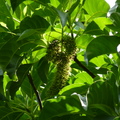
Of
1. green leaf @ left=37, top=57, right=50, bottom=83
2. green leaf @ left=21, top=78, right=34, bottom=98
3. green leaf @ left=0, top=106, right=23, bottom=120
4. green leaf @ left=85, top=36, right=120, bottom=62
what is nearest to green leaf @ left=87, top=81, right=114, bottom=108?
green leaf @ left=85, top=36, right=120, bottom=62

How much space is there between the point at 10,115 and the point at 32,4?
54 centimetres

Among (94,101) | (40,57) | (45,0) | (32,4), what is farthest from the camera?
(40,57)

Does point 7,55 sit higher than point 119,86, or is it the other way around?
point 7,55

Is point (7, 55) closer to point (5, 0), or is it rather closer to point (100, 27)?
point (5, 0)

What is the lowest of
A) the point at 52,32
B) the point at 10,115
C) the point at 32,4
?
the point at 10,115

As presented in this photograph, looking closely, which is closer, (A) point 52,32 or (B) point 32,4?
(A) point 52,32

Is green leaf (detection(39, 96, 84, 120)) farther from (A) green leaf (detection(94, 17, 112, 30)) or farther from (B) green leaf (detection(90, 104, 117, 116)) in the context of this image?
(A) green leaf (detection(94, 17, 112, 30))

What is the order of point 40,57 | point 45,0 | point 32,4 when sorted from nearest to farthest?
point 45,0, point 32,4, point 40,57

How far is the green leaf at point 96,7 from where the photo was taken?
1.50 meters

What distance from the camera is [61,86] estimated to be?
1.51m

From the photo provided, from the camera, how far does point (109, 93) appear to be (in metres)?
1.23

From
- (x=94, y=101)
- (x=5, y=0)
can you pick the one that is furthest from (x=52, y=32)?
(x=94, y=101)

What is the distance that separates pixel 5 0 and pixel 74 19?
0.37 metres

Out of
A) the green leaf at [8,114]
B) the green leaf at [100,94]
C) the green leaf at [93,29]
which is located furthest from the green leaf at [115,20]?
the green leaf at [8,114]
